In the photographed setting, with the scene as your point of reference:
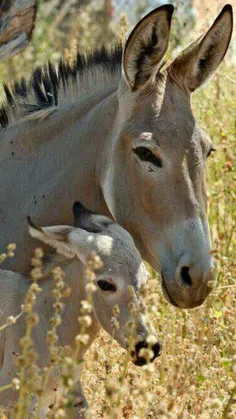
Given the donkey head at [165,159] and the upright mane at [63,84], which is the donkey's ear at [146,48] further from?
the upright mane at [63,84]

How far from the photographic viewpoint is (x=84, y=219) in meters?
6.14

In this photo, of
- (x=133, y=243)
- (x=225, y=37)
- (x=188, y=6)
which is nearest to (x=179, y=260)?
(x=133, y=243)

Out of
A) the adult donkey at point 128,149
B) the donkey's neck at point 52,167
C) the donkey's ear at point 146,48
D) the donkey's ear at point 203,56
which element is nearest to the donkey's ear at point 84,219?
the adult donkey at point 128,149

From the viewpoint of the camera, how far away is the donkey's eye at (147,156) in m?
6.08

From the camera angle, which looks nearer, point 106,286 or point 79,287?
point 106,286

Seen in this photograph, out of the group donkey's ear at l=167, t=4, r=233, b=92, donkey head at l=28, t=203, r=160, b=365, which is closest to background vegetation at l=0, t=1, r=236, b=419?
donkey head at l=28, t=203, r=160, b=365

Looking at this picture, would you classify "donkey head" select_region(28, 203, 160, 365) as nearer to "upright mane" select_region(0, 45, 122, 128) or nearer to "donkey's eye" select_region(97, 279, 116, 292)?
"donkey's eye" select_region(97, 279, 116, 292)

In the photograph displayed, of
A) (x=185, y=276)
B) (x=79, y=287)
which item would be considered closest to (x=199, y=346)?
(x=79, y=287)

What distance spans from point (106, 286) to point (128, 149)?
0.88 metres

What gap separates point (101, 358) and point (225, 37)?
2.12m

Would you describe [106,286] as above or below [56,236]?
below

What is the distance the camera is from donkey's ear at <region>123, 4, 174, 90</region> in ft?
20.3

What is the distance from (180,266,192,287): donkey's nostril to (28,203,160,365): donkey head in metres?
0.20

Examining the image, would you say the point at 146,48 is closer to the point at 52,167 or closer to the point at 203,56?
the point at 203,56
